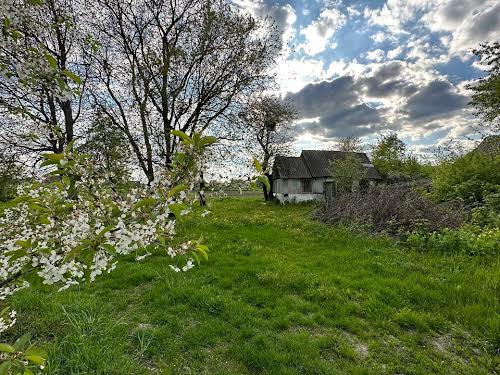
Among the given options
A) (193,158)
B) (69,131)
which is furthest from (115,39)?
(193,158)

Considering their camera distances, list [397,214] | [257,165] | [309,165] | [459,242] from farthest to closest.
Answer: [309,165] → [397,214] → [459,242] → [257,165]

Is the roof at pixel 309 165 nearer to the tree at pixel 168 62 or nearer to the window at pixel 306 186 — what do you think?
the window at pixel 306 186

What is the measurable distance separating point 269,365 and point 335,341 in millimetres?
1195

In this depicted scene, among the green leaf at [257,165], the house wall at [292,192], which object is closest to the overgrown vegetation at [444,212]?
the green leaf at [257,165]

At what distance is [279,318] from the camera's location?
16.6 feet

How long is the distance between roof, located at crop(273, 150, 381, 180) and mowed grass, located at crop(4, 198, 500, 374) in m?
22.7

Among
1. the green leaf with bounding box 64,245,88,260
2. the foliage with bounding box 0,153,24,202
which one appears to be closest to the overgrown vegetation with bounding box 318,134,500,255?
the green leaf with bounding box 64,245,88,260

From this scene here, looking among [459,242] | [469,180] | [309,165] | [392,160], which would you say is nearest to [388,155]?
[392,160]

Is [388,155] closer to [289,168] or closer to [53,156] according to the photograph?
[289,168]

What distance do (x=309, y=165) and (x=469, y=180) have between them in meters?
18.4

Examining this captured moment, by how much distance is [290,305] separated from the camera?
5.55 metres

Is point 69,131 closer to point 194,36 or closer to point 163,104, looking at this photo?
point 163,104

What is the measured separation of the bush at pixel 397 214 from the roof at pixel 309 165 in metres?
16.7

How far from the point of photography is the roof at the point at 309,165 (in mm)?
30453
